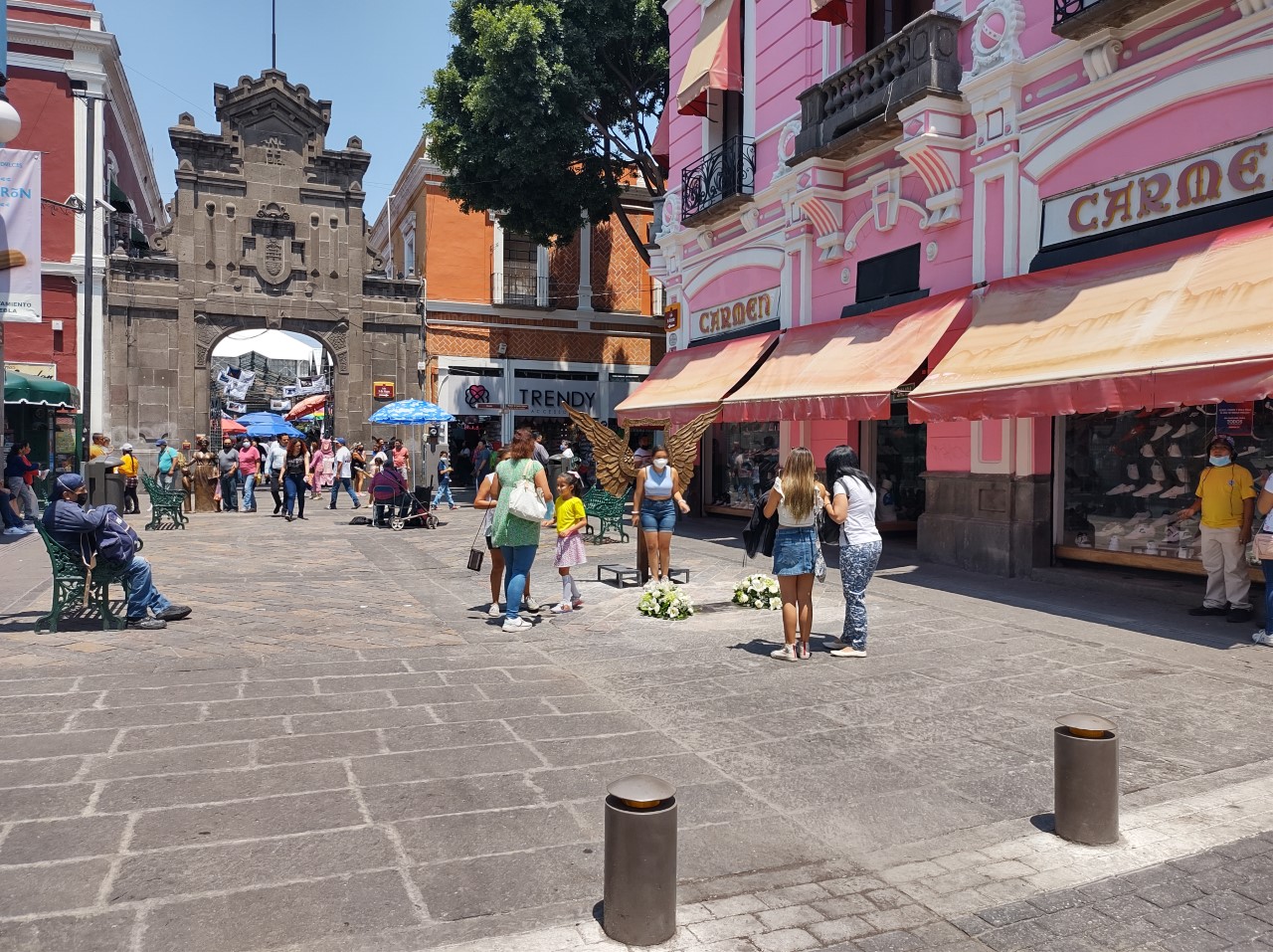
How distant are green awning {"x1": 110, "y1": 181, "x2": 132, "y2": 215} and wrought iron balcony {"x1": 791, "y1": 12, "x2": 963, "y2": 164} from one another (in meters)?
20.4

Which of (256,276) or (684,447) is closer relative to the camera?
(684,447)

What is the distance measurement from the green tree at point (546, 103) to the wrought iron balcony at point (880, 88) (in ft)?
28.3

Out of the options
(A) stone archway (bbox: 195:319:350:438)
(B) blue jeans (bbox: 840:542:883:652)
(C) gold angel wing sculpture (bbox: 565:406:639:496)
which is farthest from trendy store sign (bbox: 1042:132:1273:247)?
(A) stone archway (bbox: 195:319:350:438)

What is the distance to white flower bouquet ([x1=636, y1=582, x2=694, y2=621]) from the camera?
8.53m

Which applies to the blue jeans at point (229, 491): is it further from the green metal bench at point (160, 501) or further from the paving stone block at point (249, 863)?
the paving stone block at point (249, 863)

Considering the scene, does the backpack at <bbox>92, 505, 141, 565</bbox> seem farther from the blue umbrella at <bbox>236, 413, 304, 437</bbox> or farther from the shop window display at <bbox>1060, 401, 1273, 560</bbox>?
the blue umbrella at <bbox>236, 413, 304, 437</bbox>

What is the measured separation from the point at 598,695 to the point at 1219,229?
710 centimetres

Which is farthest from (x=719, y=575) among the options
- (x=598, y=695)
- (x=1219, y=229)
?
(x=1219, y=229)

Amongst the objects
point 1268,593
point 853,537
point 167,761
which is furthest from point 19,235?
point 1268,593

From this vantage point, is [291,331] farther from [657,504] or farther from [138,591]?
[138,591]

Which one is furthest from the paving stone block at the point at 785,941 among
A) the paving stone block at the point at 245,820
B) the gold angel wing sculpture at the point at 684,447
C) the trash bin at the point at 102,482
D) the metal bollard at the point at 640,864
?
the trash bin at the point at 102,482

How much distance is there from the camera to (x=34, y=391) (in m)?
18.6

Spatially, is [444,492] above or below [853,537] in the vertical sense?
below

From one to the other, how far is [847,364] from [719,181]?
6.11 m
